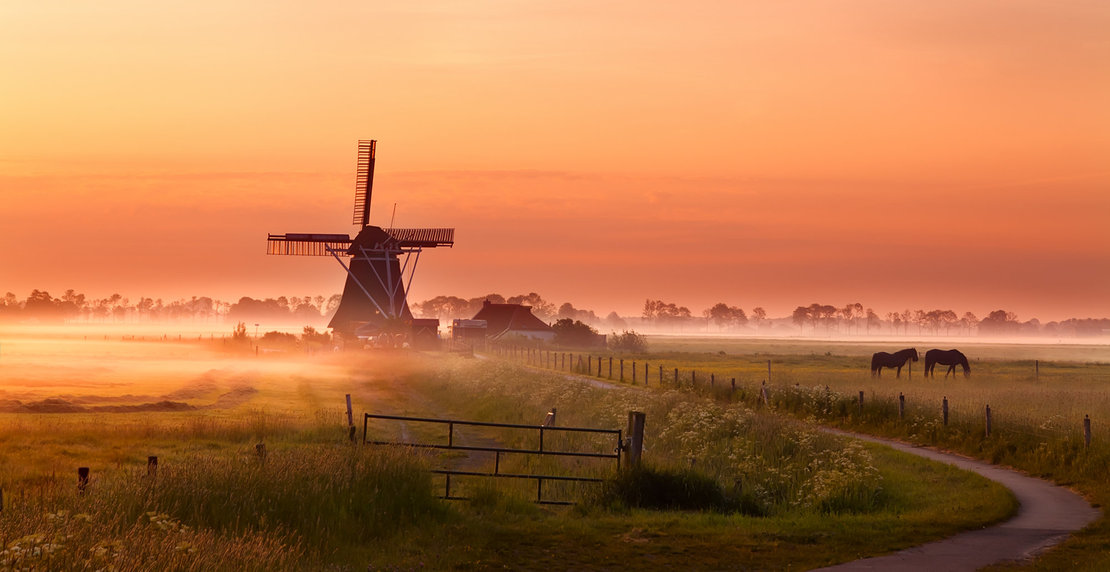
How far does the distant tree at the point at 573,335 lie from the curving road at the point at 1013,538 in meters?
115

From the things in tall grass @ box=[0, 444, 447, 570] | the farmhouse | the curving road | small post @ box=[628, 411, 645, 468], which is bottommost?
the curving road

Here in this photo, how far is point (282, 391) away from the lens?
62.2 m

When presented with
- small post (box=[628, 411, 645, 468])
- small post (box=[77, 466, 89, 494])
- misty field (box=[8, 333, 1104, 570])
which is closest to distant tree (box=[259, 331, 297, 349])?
misty field (box=[8, 333, 1104, 570])

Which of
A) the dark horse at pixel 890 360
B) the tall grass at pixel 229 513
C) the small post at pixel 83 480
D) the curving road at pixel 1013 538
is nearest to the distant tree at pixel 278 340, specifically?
the dark horse at pixel 890 360

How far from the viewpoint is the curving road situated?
16.4 meters

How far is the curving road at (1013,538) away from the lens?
53.7 ft

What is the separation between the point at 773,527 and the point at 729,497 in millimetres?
3051

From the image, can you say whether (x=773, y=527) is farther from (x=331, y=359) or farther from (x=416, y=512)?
(x=331, y=359)

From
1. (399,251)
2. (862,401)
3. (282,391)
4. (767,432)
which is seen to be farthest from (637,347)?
(767,432)

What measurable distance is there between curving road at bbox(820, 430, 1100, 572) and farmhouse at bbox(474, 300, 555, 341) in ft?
378

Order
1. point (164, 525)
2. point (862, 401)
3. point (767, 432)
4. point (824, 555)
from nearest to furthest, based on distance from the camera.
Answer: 1. point (164, 525)
2. point (824, 555)
3. point (767, 432)
4. point (862, 401)

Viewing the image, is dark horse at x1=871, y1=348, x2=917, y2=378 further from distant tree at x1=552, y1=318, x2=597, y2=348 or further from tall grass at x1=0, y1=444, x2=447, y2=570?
distant tree at x1=552, y1=318, x2=597, y2=348

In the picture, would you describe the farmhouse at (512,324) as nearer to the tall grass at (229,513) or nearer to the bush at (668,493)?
the bush at (668,493)

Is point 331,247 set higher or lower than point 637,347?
higher
